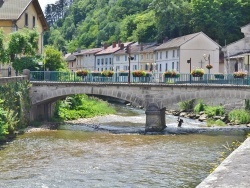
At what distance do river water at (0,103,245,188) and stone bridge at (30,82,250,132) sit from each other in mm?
2834

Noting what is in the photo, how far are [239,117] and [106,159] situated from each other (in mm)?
24080

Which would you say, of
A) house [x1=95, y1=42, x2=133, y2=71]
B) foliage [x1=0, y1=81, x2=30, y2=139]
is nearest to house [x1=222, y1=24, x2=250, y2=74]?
foliage [x1=0, y1=81, x2=30, y2=139]

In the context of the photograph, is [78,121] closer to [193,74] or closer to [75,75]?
[75,75]

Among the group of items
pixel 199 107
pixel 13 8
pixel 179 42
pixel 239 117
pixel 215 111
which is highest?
pixel 13 8

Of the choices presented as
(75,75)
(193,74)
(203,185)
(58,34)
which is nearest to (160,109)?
(193,74)

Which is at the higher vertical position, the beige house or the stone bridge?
the beige house

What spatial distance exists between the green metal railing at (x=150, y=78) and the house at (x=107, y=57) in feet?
189

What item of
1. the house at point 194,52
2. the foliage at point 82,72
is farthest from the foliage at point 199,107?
the foliage at point 82,72

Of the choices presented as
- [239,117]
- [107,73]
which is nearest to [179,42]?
[239,117]

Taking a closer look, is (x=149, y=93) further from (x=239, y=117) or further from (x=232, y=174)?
(x=232, y=174)

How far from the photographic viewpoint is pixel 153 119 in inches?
1522

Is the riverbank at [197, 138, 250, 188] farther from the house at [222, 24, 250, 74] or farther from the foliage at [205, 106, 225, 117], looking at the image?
the house at [222, 24, 250, 74]

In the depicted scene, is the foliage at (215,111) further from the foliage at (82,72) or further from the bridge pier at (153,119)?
the foliage at (82,72)

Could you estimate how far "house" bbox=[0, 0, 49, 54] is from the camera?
4828 cm
